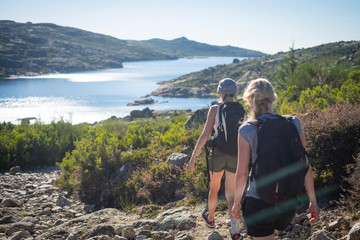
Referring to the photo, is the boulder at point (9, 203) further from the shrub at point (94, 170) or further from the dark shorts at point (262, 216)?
the dark shorts at point (262, 216)

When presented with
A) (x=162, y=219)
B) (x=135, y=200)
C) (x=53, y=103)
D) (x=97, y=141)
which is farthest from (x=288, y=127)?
(x=53, y=103)

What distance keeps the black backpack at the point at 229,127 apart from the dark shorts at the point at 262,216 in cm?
122

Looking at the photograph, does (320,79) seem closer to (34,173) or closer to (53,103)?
(34,173)

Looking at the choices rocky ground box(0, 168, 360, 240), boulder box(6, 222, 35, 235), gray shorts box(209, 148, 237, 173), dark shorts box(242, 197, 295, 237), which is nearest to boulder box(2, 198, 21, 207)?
rocky ground box(0, 168, 360, 240)

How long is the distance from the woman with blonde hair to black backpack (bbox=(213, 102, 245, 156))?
41.5 inches

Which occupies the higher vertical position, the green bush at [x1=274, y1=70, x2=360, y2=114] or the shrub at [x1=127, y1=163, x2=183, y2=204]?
the green bush at [x1=274, y1=70, x2=360, y2=114]

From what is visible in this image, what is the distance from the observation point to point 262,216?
2305 mm

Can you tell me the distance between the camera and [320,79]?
444 inches

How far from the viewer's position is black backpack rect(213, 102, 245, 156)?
3.61 m

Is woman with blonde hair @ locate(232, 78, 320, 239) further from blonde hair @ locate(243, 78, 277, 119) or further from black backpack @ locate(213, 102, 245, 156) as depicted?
black backpack @ locate(213, 102, 245, 156)

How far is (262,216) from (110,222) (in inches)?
158

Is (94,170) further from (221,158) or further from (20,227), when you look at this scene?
(221,158)

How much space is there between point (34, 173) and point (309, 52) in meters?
84.2

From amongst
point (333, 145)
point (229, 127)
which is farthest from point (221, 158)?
point (333, 145)
